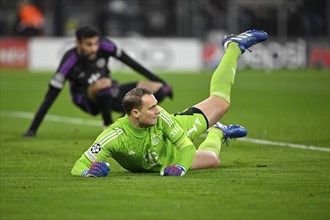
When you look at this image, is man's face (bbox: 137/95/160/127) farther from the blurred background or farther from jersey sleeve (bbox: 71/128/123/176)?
the blurred background

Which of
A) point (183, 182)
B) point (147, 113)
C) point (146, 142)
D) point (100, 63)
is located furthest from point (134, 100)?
point (100, 63)

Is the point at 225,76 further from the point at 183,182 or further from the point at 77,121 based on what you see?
the point at 77,121

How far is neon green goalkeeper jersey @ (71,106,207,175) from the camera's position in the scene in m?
8.77

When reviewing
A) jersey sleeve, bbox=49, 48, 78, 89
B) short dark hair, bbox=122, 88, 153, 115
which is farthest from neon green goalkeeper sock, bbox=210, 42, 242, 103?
jersey sleeve, bbox=49, 48, 78, 89

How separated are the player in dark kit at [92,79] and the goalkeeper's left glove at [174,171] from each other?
503cm

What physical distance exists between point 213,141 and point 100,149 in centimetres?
173

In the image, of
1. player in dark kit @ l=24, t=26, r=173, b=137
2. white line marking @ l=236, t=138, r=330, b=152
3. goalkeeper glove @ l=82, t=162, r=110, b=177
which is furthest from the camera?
player in dark kit @ l=24, t=26, r=173, b=137

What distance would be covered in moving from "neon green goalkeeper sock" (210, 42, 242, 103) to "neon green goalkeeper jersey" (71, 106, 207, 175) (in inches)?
40.4

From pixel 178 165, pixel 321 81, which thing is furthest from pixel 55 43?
pixel 178 165

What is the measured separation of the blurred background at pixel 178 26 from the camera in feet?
110

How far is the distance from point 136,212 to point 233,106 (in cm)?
1316

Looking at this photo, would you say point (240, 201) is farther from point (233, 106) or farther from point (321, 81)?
point (321, 81)

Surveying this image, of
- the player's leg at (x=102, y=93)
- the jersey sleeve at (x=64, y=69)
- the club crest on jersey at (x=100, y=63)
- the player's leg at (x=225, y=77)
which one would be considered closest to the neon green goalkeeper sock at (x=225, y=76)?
the player's leg at (x=225, y=77)

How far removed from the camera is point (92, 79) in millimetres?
14273
